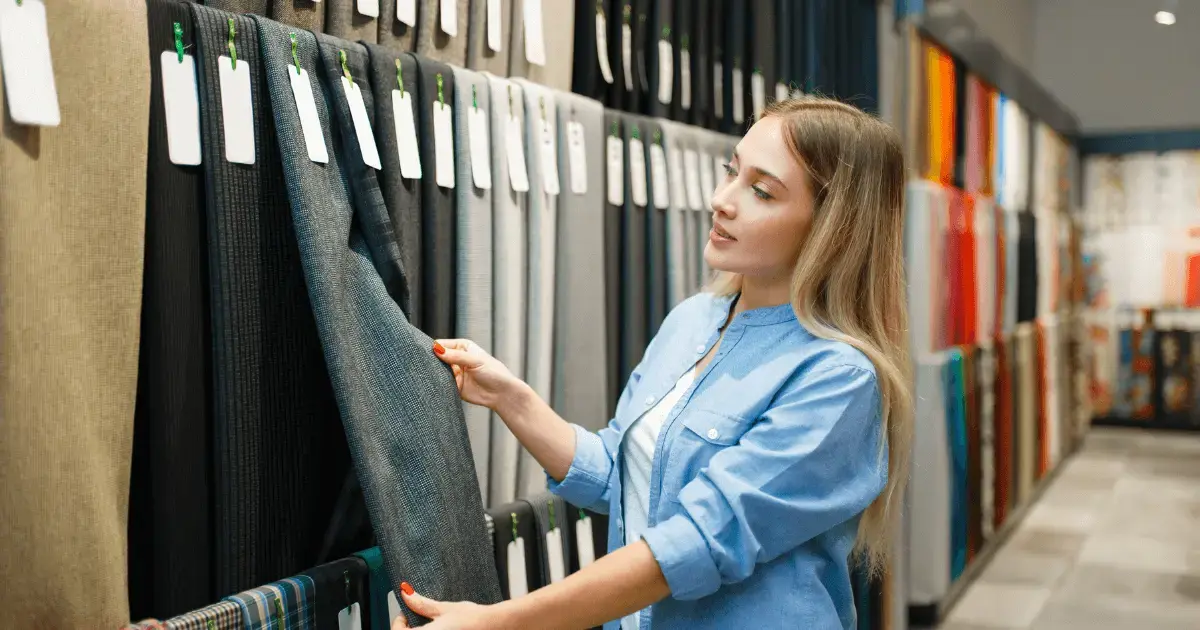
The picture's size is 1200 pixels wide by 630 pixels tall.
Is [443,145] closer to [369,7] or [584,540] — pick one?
[369,7]

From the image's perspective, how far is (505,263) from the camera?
5.97ft

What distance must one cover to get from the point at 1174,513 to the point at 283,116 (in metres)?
6.28

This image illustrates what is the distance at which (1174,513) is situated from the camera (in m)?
6.19

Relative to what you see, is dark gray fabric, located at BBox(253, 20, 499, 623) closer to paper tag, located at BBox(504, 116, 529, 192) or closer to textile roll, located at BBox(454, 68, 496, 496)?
textile roll, located at BBox(454, 68, 496, 496)

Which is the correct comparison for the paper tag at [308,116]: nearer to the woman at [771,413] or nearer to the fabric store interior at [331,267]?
the fabric store interior at [331,267]

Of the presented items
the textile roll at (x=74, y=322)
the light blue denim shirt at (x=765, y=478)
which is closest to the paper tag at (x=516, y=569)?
the light blue denim shirt at (x=765, y=478)

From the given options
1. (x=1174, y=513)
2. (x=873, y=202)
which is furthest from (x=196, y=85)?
(x=1174, y=513)

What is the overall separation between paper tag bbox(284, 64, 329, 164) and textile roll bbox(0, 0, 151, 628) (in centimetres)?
21

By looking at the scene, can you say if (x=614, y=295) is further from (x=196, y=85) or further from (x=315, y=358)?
(x=196, y=85)

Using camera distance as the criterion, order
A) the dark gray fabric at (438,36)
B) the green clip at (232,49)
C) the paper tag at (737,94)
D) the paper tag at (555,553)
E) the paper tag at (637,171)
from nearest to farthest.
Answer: the green clip at (232,49) → the dark gray fabric at (438,36) → the paper tag at (555,553) → the paper tag at (637,171) → the paper tag at (737,94)

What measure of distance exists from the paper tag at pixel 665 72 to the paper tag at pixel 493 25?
1.99 ft

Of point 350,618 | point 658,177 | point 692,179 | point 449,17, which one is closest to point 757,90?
point 692,179

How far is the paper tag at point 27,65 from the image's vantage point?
1061 mm

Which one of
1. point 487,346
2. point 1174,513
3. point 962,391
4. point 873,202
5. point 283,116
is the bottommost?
point 1174,513
